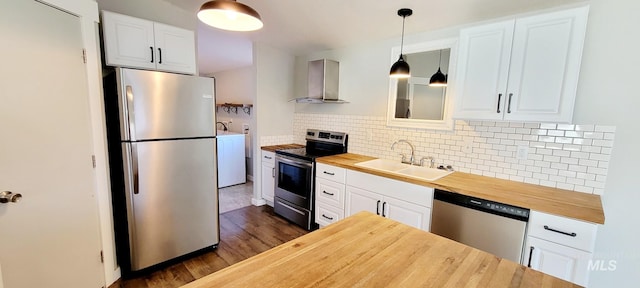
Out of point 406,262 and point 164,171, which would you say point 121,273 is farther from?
point 406,262

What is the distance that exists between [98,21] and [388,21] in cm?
240

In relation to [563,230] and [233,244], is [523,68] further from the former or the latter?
[233,244]

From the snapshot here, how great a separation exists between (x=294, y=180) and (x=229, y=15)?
87.1 inches

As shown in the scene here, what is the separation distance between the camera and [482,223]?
1.84 metres

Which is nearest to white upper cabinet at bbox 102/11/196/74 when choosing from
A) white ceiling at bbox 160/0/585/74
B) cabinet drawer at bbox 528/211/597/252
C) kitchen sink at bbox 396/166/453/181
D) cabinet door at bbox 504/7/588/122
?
white ceiling at bbox 160/0/585/74

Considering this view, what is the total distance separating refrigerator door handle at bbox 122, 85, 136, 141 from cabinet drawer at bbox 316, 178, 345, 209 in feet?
6.04

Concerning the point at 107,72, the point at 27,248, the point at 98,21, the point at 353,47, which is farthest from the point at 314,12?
the point at 27,248

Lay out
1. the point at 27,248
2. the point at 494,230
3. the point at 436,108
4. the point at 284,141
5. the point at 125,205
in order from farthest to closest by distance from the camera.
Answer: the point at 284,141 < the point at 436,108 < the point at 125,205 < the point at 494,230 < the point at 27,248

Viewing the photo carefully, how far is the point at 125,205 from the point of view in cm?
207

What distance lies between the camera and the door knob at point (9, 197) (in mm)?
1375

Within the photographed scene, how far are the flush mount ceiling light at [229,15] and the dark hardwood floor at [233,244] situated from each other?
2036 millimetres

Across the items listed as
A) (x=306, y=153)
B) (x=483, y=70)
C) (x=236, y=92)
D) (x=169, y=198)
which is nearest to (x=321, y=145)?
(x=306, y=153)

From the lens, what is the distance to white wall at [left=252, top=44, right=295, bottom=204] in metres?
3.66

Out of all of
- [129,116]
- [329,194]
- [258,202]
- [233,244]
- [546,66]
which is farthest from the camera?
[258,202]
